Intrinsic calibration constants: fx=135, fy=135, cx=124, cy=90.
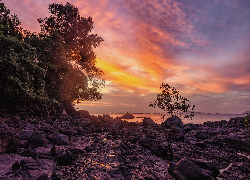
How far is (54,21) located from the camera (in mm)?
25609

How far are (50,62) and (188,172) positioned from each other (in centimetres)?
2128

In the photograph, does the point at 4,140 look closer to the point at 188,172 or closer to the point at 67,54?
the point at 188,172

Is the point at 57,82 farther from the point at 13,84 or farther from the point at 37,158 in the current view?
the point at 37,158

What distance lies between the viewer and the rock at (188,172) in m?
6.98

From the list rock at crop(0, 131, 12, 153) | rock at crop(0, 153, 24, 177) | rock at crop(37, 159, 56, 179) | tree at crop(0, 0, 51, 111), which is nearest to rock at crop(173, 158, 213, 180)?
rock at crop(37, 159, 56, 179)

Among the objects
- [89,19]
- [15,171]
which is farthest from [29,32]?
[15,171]

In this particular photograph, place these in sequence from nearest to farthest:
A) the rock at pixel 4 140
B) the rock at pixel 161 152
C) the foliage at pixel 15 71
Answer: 1. the rock at pixel 4 140
2. the rock at pixel 161 152
3. the foliage at pixel 15 71

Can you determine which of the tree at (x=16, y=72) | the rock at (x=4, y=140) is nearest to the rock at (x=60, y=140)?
the rock at (x=4, y=140)

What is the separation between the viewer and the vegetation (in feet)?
43.4

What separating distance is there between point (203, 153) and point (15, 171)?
1459cm

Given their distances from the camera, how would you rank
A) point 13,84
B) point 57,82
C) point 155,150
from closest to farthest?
point 155,150 → point 13,84 → point 57,82

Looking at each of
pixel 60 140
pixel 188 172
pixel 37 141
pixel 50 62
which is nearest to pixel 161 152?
pixel 188 172

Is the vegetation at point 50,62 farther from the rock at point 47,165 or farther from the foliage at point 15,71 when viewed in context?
the rock at point 47,165

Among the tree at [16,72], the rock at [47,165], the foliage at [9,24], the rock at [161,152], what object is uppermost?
the foliage at [9,24]
